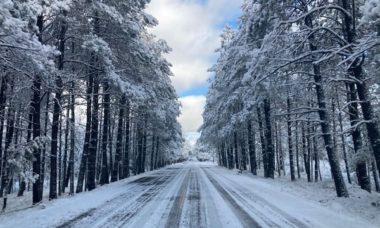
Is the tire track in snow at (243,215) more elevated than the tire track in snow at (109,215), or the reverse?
the tire track in snow at (109,215)

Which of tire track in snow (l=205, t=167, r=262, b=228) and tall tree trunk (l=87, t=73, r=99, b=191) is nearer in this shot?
tire track in snow (l=205, t=167, r=262, b=228)

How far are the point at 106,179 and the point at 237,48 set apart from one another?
44.5 ft

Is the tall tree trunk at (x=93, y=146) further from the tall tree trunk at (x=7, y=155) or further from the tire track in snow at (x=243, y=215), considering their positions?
the tire track in snow at (x=243, y=215)

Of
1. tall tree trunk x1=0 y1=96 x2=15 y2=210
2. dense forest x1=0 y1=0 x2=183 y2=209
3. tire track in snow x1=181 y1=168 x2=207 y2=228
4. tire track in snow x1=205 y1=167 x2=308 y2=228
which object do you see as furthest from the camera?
tall tree trunk x1=0 y1=96 x2=15 y2=210

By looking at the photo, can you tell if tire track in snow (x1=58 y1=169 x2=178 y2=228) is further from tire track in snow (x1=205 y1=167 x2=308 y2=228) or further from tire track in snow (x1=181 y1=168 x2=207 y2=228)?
tire track in snow (x1=205 y1=167 x2=308 y2=228)

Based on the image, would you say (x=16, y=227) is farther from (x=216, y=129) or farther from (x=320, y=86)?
(x=216, y=129)

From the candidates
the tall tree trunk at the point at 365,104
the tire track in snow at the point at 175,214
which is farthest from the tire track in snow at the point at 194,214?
the tall tree trunk at the point at 365,104

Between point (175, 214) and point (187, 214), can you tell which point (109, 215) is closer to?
point (175, 214)

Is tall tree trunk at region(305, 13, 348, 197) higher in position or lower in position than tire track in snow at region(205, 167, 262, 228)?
higher

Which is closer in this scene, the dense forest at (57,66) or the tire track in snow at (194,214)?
the tire track in snow at (194,214)

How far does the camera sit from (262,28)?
585 inches

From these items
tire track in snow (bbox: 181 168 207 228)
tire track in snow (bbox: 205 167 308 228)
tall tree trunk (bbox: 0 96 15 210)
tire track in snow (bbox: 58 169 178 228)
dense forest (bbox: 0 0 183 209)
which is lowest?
tire track in snow (bbox: 205 167 308 228)

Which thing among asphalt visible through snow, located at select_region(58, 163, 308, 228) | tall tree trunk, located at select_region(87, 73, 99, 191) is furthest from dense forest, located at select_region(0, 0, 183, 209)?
asphalt visible through snow, located at select_region(58, 163, 308, 228)

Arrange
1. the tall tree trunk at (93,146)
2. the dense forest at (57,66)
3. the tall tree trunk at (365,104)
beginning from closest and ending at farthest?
the dense forest at (57,66), the tall tree trunk at (365,104), the tall tree trunk at (93,146)
